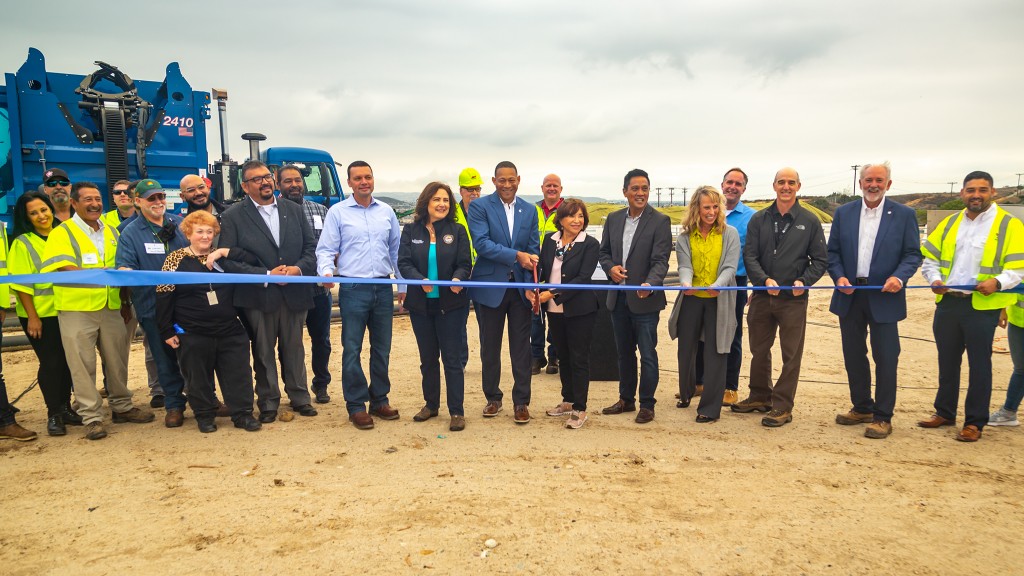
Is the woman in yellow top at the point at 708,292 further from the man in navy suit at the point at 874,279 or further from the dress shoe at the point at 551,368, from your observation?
the dress shoe at the point at 551,368

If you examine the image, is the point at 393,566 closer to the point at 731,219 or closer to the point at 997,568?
the point at 997,568

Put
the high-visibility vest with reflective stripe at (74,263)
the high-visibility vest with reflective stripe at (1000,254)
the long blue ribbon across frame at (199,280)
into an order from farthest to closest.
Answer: the high-visibility vest with reflective stripe at (74,263) < the high-visibility vest with reflective stripe at (1000,254) < the long blue ribbon across frame at (199,280)

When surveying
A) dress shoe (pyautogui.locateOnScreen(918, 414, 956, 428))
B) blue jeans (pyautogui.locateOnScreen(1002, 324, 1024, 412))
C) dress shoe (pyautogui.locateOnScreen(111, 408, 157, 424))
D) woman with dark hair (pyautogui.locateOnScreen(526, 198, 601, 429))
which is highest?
woman with dark hair (pyautogui.locateOnScreen(526, 198, 601, 429))

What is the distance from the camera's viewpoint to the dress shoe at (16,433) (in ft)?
16.0

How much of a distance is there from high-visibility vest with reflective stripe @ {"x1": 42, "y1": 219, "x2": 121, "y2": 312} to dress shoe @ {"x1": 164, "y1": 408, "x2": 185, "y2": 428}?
957 mm

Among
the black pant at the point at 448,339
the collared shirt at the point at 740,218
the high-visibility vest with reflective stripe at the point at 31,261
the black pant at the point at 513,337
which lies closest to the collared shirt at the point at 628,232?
the black pant at the point at 513,337

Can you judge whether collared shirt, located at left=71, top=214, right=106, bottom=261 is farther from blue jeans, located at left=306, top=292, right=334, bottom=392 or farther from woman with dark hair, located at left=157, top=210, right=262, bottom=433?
blue jeans, located at left=306, top=292, right=334, bottom=392

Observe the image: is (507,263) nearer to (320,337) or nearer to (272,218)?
(272,218)

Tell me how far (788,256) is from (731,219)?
1.01 metres

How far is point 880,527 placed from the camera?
3414 mm

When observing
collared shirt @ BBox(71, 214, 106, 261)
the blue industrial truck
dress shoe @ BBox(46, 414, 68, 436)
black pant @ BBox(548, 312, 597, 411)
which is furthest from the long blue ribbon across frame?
the blue industrial truck

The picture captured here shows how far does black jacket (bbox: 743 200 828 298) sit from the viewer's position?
204 inches

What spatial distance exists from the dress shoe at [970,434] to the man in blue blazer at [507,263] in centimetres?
329

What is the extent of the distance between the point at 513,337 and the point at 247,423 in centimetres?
226
